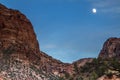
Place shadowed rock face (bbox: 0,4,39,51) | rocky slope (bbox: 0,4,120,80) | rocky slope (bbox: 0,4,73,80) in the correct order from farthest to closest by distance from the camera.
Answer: shadowed rock face (bbox: 0,4,39,51) < rocky slope (bbox: 0,4,73,80) < rocky slope (bbox: 0,4,120,80)

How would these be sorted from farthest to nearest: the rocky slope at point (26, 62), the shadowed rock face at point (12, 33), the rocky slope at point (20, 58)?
the shadowed rock face at point (12, 33), the rocky slope at point (20, 58), the rocky slope at point (26, 62)

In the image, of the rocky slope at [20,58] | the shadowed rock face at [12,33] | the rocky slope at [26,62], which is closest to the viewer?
the rocky slope at [26,62]

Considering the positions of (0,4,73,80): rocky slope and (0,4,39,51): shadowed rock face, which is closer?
(0,4,73,80): rocky slope

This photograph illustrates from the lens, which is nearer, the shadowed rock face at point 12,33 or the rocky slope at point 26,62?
the rocky slope at point 26,62

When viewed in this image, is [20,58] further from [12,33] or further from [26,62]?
[12,33]

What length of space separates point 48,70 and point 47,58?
81.4ft

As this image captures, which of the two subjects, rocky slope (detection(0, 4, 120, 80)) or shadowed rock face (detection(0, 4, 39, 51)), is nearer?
rocky slope (detection(0, 4, 120, 80))

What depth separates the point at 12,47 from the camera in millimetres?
169375

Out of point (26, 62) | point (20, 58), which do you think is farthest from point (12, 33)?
point (26, 62)

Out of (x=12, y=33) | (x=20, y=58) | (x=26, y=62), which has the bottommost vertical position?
(x=26, y=62)

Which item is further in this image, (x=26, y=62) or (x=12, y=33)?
(x=12, y=33)

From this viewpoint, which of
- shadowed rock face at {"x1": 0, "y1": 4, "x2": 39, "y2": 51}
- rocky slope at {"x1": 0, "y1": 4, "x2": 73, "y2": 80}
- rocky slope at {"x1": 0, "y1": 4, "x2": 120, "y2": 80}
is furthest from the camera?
shadowed rock face at {"x1": 0, "y1": 4, "x2": 39, "y2": 51}

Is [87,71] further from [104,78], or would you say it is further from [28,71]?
[104,78]

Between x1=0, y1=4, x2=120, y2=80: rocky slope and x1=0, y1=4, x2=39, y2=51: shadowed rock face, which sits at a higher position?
x1=0, y1=4, x2=39, y2=51: shadowed rock face
